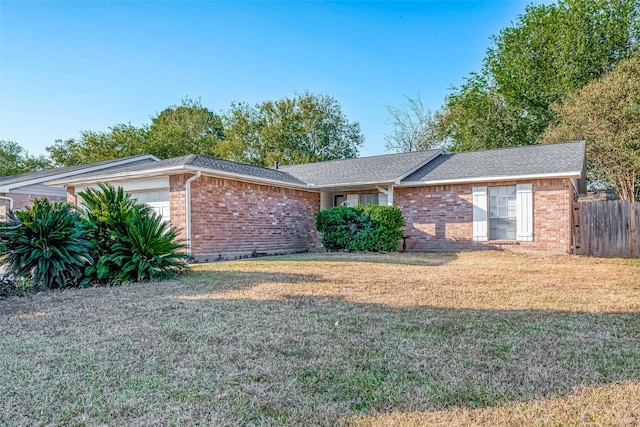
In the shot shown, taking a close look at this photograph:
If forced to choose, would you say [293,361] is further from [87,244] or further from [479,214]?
[479,214]

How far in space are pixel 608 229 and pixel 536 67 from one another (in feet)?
54.6

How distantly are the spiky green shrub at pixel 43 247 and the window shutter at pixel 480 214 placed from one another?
10.5 metres

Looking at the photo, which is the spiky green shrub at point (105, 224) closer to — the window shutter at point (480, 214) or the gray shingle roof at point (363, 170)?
the gray shingle roof at point (363, 170)

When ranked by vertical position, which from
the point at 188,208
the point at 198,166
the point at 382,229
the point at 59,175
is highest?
the point at 59,175

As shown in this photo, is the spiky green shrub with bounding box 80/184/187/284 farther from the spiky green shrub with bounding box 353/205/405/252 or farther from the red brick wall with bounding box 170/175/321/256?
the spiky green shrub with bounding box 353/205/405/252

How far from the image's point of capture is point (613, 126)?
17250mm

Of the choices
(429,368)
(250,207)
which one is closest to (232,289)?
(429,368)

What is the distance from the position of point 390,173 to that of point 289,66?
11441 mm

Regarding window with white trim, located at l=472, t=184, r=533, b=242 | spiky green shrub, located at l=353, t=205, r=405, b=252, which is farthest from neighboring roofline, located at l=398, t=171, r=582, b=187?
spiky green shrub, located at l=353, t=205, r=405, b=252

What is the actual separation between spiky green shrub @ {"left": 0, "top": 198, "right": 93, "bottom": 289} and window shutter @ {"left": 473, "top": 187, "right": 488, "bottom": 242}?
10539 millimetres

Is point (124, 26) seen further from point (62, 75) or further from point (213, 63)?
point (213, 63)

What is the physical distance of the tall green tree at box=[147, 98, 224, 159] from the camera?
31.8 metres

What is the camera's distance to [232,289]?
6.12m

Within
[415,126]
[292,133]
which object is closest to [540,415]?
[415,126]
